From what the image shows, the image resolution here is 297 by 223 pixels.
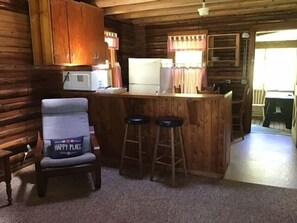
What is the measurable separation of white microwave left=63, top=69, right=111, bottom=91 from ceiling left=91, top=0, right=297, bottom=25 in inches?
54.8

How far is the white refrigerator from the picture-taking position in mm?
5234

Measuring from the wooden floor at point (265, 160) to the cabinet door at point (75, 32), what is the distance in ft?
8.91

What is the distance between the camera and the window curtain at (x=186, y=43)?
5.81 meters

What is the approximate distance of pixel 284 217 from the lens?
8.15 ft

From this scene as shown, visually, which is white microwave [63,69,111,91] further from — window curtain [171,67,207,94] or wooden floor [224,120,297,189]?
wooden floor [224,120,297,189]

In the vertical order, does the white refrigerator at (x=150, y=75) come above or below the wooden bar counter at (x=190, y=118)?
above

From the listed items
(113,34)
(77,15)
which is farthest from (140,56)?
(77,15)

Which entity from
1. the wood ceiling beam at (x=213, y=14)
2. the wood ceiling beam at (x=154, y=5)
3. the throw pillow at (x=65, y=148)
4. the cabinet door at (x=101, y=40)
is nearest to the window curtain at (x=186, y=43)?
the wood ceiling beam at (x=213, y=14)

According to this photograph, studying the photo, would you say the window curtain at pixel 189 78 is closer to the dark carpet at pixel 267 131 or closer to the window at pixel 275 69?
the dark carpet at pixel 267 131

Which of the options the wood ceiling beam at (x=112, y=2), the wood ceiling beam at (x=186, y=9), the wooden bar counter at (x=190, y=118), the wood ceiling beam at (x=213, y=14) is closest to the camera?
the wooden bar counter at (x=190, y=118)

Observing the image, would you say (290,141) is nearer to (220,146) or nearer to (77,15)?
(220,146)

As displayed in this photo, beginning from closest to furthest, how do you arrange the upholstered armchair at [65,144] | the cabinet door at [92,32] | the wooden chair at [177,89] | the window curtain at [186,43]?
the upholstered armchair at [65,144] < the cabinet door at [92,32] < the wooden chair at [177,89] < the window curtain at [186,43]

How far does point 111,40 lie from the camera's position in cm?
541

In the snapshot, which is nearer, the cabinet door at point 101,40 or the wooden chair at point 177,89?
the cabinet door at point 101,40
